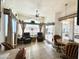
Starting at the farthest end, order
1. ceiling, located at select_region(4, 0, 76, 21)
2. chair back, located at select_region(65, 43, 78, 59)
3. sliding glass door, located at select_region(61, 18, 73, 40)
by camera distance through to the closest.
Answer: sliding glass door, located at select_region(61, 18, 73, 40), ceiling, located at select_region(4, 0, 76, 21), chair back, located at select_region(65, 43, 78, 59)

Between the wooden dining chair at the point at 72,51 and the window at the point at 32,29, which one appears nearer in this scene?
the wooden dining chair at the point at 72,51

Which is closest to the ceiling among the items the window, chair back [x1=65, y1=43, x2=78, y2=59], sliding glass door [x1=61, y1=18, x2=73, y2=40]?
sliding glass door [x1=61, y1=18, x2=73, y2=40]

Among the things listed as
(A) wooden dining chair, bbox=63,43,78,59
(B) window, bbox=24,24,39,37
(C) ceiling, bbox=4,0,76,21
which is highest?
(C) ceiling, bbox=4,0,76,21

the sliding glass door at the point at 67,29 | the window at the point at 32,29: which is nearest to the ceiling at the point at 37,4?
the sliding glass door at the point at 67,29

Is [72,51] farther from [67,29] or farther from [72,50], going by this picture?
[67,29]

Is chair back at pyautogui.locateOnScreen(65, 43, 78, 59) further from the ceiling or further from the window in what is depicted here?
the window

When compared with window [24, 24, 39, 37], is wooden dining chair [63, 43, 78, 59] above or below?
below

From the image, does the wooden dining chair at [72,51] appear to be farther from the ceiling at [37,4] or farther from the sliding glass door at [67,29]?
the ceiling at [37,4]

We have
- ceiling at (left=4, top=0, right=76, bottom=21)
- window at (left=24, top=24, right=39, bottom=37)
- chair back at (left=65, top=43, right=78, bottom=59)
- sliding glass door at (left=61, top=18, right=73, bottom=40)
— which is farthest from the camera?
window at (left=24, top=24, right=39, bottom=37)

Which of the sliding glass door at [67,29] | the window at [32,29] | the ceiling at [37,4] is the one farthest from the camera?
the window at [32,29]

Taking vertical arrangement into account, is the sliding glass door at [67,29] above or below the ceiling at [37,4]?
below

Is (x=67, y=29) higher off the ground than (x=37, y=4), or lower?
lower

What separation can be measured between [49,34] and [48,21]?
1664 mm

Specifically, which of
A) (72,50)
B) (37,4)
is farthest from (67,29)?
(72,50)
